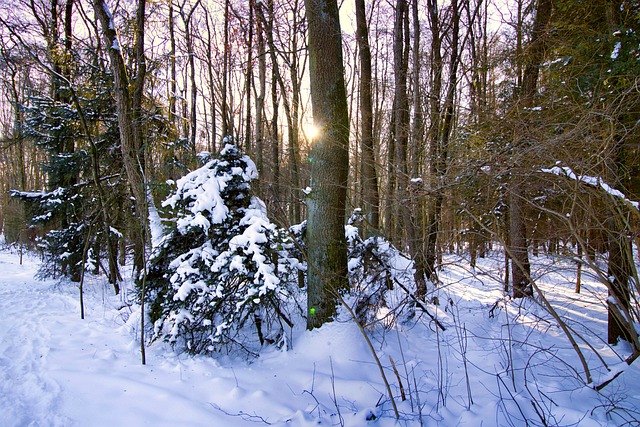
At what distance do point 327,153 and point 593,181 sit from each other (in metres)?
2.73

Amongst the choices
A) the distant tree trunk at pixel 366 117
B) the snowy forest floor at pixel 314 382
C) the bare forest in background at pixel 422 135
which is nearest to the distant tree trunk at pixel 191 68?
the bare forest in background at pixel 422 135

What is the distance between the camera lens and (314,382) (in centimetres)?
313

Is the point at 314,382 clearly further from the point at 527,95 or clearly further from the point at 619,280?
the point at 527,95

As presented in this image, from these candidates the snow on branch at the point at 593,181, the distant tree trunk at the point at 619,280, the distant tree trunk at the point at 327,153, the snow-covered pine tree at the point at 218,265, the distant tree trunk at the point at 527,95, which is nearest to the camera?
the snow on branch at the point at 593,181

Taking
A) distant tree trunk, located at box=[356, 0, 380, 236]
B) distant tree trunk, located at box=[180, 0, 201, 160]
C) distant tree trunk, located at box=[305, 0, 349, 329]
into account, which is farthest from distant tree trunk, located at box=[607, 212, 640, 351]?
distant tree trunk, located at box=[180, 0, 201, 160]

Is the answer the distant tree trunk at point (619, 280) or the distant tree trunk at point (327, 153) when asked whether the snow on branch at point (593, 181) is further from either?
the distant tree trunk at point (327, 153)

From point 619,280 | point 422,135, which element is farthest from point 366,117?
point 619,280

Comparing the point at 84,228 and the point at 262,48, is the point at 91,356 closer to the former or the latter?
the point at 84,228

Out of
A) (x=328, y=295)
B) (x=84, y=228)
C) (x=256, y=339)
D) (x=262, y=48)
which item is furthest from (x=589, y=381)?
(x=262, y=48)

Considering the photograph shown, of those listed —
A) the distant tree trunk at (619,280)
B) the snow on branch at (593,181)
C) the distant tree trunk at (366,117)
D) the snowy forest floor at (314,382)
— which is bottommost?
the snowy forest floor at (314,382)

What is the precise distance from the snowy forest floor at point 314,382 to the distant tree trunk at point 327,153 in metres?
0.65

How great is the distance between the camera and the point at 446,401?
291 cm

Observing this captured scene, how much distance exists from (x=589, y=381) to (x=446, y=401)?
145 cm

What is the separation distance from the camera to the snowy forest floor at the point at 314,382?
2574mm
